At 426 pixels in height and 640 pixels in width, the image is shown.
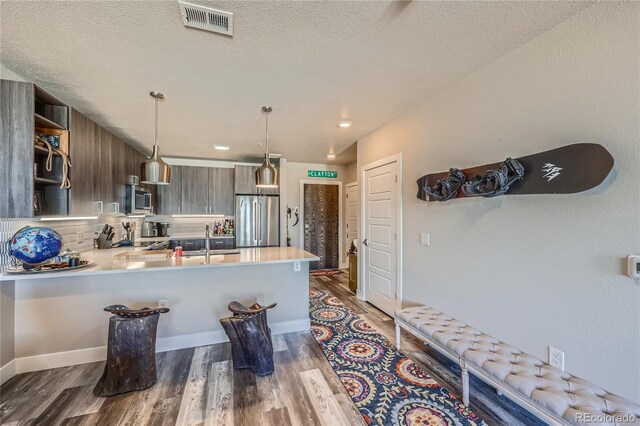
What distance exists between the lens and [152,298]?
2541 mm

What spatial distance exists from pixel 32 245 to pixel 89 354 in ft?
3.71

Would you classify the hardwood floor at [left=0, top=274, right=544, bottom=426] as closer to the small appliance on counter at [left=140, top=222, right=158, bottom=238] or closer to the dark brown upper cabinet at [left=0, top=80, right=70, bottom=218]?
the dark brown upper cabinet at [left=0, top=80, right=70, bottom=218]

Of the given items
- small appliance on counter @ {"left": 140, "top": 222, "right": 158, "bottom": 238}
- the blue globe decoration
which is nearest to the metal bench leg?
the blue globe decoration

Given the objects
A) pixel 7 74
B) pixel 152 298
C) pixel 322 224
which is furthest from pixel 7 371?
pixel 322 224

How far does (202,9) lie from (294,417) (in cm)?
256

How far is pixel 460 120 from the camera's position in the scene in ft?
7.64

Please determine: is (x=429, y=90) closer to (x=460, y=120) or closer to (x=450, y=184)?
(x=460, y=120)

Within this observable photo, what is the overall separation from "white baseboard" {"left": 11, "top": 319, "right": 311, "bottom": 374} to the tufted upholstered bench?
67.1 inches

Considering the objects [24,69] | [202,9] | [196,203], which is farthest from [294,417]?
[196,203]

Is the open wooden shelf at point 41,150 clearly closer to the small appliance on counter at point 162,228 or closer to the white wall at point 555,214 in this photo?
the small appliance on counter at point 162,228

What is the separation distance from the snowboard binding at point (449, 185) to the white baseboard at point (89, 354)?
2.11 metres

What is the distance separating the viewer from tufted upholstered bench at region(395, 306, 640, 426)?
1246 millimetres

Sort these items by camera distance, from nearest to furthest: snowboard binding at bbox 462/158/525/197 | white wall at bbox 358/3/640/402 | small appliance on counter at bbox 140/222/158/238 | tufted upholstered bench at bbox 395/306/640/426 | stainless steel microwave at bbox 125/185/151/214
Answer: tufted upholstered bench at bbox 395/306/640/426 → white wall at bbox 358/3/640/402 → snowboard binding at bbox 462/158/525/197 → stainless steel microwave at bbox 125/185/151/214 → small appliance on counter at bbox 140/222/158/238

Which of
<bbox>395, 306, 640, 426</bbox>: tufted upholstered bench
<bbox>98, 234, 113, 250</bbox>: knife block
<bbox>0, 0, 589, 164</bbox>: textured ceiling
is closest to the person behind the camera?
<bbox>395, 306, 640, 426</bbox>: tufted upholstered bench
